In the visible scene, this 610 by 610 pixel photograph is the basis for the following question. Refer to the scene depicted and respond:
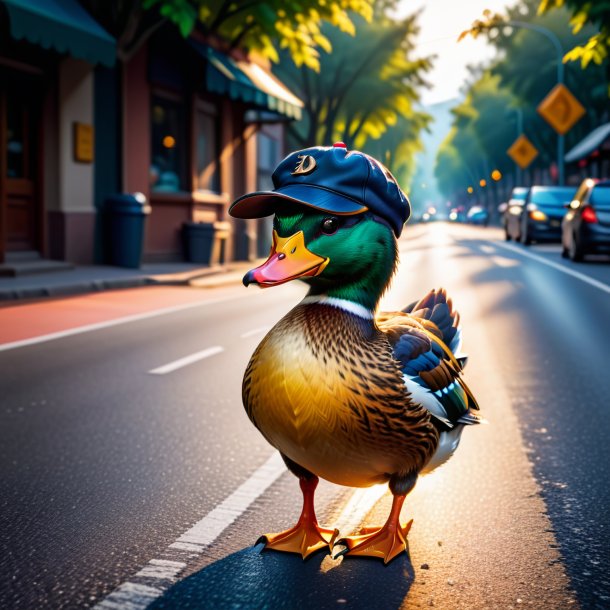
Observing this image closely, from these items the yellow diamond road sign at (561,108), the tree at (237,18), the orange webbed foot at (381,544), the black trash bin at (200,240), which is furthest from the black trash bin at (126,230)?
the yellow diamond road sign at (561,108)

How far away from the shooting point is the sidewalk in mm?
13281

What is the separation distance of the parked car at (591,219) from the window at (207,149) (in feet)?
28.0

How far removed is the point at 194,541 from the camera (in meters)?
3.54

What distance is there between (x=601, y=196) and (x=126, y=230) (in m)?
9.71

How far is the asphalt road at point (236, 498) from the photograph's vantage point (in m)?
3.10

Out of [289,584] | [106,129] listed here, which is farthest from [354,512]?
[106,129]

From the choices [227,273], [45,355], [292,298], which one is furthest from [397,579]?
[227,273]

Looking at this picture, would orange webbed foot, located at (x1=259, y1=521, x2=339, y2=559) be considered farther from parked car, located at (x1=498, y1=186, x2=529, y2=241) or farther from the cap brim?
parked car, located at (x1=498, y1=186, x2=529, y2=241)

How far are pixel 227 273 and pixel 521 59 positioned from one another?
2913cm

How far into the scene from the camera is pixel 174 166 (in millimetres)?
21875

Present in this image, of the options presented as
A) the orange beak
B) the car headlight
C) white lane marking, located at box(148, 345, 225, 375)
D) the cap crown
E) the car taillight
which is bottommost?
white lane marking, located at box(148, 345, 225, 375)

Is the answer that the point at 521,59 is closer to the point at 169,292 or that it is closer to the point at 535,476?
the point at 169,292

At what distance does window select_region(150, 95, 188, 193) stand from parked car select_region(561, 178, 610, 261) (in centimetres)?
865

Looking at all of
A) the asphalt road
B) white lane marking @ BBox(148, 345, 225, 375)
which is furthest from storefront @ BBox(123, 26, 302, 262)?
the asphalt road
